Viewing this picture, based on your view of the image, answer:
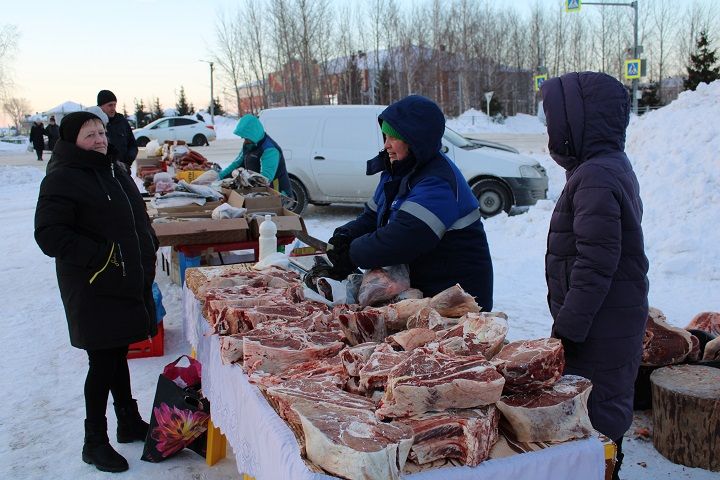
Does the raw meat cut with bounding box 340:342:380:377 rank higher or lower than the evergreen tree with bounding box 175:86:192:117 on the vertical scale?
lower

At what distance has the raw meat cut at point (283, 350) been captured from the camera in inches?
95.4

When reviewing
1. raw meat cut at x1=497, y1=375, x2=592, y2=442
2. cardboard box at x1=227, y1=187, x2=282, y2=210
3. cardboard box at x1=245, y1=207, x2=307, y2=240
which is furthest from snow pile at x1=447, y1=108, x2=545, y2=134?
raw meat cut at x1=497, y1=375, x2=592, y2=442

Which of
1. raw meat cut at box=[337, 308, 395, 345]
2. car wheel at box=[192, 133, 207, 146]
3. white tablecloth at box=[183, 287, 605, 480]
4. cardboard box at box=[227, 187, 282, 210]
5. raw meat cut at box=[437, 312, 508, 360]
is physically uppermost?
car wheel at box=[192, 133, 207, 146]

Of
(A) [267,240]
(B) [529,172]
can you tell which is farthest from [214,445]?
(B) [529,172]

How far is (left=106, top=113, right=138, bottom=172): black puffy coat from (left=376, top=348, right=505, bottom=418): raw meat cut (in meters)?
7.42

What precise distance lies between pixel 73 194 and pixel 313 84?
42.0m

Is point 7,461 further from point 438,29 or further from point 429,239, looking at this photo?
point 438,29

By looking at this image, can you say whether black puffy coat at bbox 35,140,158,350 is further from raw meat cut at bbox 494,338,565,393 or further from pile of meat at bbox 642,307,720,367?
pile of meat at bbox 642,307,720,367

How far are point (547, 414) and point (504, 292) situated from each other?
4908mm

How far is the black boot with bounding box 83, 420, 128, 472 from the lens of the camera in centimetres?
348

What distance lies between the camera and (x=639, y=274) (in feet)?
8.39

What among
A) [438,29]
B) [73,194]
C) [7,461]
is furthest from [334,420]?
[438,29]

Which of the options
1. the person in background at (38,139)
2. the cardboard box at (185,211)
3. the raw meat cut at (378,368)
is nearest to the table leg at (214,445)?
the raw meat cut at (378,368)

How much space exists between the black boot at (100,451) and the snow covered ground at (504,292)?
0.19 ft
